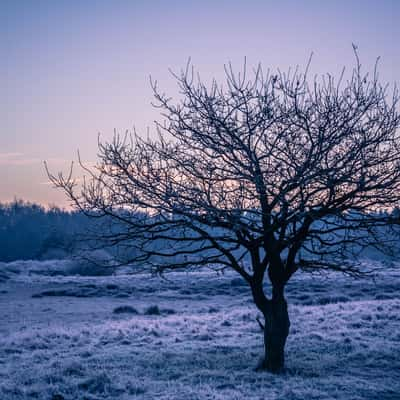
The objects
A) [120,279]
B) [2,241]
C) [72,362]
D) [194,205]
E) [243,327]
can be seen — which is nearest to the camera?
[194,205]

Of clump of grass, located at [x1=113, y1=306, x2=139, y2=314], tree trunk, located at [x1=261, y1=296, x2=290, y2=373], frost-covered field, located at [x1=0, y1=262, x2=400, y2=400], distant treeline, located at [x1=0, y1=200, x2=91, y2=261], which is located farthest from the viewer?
distant treeline, located at [x1=0, y1=200, x2=91, y2=261]

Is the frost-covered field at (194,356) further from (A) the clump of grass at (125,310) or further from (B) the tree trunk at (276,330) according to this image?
(B) the tree trunk at (276,330)

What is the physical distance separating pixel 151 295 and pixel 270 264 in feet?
97.4

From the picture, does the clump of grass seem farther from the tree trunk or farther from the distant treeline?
the distant treeline

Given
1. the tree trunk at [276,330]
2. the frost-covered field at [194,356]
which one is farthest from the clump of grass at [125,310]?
the tree trunk at [276,330]

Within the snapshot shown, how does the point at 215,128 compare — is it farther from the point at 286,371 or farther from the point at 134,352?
the point at 134,352

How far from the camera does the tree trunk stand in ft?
31.8

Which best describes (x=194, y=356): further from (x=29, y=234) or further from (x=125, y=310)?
(x=29, y=234)

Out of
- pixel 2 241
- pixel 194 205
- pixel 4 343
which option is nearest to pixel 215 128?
pixel 194 205

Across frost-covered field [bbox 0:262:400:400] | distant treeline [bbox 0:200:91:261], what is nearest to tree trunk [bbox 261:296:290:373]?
frost-covered field [bbox 0:262:400:400]

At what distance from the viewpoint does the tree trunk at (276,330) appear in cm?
970

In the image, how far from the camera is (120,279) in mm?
47062

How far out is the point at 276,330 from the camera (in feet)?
31.8

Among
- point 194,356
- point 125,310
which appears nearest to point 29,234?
point 125,310
